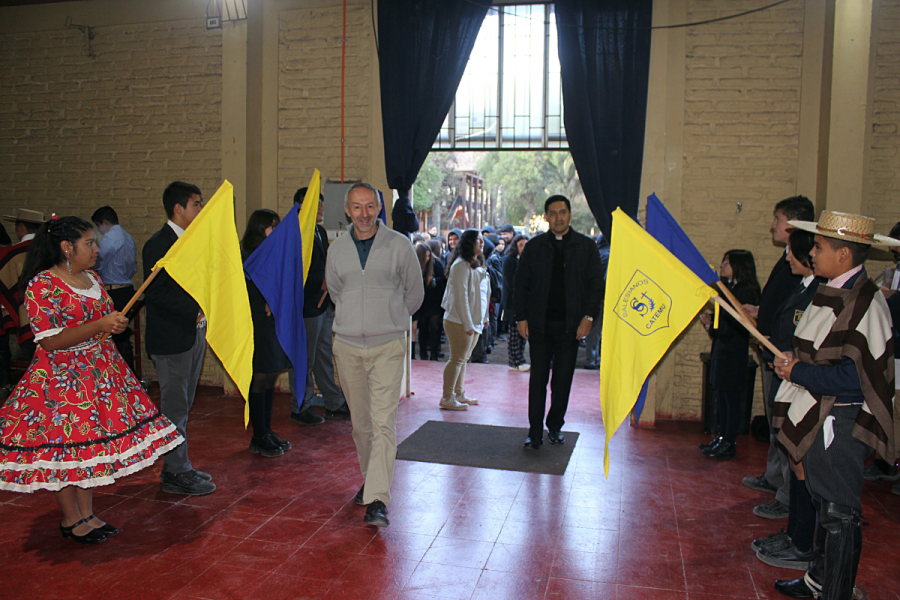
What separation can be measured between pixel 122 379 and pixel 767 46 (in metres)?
5.52

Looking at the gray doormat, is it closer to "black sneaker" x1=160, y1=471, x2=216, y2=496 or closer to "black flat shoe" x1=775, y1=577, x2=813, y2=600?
"black sneaker" x1=160, y1=471, x2=216, y2=496

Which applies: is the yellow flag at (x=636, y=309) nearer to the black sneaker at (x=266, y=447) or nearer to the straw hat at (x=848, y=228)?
the straw hat at (x=848, y=228)

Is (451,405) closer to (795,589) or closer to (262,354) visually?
(262,354)

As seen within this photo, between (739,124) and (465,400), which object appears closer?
(739,124)

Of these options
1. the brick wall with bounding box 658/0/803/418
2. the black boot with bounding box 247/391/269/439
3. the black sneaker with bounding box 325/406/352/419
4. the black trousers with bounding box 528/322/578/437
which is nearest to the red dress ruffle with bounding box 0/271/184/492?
the black boot with bounding box 247/391/269/439

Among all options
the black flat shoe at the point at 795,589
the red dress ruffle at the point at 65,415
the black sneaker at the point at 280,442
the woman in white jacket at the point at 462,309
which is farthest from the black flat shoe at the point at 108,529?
the black flat shoe at the point at 795,589

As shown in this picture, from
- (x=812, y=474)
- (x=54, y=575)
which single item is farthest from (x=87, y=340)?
(x=812, y=474)

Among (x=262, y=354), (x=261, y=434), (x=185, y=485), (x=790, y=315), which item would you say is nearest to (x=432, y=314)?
(x=261, y=434)

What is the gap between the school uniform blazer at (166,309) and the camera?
375 cm

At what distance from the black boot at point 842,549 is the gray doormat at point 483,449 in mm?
2004

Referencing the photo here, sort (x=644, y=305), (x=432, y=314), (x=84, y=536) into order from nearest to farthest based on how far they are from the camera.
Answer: (x=644, y=305) → (x=84, y=536) → (x=432, y=314)

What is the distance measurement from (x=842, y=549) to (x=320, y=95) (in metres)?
5.65

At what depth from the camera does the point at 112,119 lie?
713 cm

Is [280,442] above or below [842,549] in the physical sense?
below
